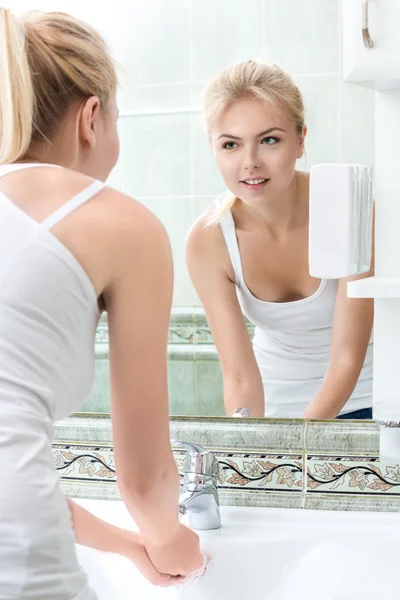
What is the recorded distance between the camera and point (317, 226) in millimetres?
1092

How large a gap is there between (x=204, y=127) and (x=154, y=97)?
93mm

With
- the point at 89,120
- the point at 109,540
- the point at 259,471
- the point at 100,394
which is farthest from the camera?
the point at 100,394

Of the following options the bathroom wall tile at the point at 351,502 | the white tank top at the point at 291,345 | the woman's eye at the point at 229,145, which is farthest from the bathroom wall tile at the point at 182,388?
the woman's eye at the point at 229,145

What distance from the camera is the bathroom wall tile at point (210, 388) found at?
1198 millimetres

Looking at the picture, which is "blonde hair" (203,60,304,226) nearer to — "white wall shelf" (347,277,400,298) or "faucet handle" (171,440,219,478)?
"white wall shelf" (347,277,400,298)

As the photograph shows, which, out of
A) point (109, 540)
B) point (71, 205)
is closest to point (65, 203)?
point (71, 205)

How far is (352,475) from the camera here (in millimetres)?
1125

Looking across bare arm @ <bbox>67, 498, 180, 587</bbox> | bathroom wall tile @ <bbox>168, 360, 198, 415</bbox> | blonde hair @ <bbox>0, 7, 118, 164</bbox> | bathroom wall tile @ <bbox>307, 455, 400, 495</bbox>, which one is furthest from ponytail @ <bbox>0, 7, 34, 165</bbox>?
bathroom wall tile @ <bbox>307, 455, 400, 495</bbox>

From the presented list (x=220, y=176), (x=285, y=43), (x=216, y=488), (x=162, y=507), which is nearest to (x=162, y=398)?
(x=162, y=507)

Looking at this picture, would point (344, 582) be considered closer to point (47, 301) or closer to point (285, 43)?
point (47, 301)

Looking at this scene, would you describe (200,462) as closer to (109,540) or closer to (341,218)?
(109,540)

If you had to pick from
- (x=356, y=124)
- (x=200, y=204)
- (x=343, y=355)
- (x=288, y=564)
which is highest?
(x=356, y=124)

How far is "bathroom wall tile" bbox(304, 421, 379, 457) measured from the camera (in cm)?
112

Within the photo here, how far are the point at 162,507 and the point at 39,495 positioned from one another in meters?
0.17
